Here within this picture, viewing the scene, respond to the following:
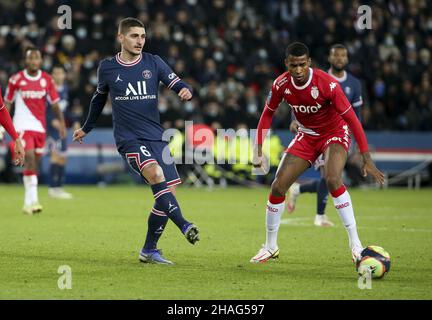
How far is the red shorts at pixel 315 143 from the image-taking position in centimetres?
977

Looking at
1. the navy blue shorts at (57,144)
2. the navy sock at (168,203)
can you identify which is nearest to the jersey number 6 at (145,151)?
the navy sock at (168,203)

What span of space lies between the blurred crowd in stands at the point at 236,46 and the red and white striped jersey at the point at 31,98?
7113mm

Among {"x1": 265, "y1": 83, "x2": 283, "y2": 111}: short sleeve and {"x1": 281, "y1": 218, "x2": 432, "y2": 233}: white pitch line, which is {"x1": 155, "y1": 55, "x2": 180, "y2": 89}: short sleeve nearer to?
{"x1": 265, "y1": 83, "x2": 283, "y2": 111}: short sleeve

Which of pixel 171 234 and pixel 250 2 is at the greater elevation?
pixel 250 2

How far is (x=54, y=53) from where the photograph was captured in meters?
24.4

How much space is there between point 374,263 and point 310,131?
6.23 feet

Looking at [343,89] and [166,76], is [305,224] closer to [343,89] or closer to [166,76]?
[343,89]

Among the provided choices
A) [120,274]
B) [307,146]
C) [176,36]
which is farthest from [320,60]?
[120,274]

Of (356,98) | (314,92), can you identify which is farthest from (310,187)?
(314,92)

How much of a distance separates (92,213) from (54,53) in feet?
31.3

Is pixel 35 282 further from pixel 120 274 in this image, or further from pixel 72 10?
pixel 72 10

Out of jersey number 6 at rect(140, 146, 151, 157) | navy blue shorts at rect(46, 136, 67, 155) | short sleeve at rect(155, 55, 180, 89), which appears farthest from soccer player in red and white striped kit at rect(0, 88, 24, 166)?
navy blue shorts at rect(46, 136, 67, 155)

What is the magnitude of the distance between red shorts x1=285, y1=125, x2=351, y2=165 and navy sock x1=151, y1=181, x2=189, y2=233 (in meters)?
1.44

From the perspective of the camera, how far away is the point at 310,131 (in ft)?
32.4
